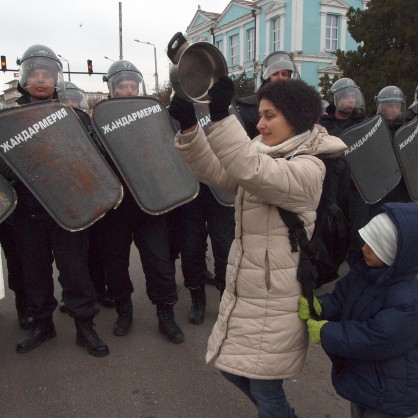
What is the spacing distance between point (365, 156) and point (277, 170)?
98.1 inches

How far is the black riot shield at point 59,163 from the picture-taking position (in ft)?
8.71

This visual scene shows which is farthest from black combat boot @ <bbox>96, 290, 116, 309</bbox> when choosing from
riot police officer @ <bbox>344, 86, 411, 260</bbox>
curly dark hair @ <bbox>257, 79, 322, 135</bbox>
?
curly dark hair @ <bbox>257, 79, 322, 135</bbox>

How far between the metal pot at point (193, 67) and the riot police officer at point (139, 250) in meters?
1.47

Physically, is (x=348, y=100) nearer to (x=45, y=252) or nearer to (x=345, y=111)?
(x=345, y=111)

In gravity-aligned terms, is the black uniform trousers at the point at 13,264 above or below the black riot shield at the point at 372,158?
below

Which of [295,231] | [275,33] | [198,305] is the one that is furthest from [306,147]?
[275,33]

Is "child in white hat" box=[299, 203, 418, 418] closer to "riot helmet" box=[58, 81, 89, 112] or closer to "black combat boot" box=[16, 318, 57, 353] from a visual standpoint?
"black combat boot" box=[16, 318, 57, 353]

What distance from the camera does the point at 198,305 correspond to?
11.9ft

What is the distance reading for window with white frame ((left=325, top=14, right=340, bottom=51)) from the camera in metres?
28.0

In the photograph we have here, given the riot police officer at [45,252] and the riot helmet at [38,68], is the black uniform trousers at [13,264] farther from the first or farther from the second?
the riot helmet at [38,68]

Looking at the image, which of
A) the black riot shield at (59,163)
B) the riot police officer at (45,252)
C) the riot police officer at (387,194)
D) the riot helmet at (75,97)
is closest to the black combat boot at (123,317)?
the riot police officer at (45,252)

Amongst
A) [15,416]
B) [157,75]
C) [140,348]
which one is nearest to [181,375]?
[140,348]

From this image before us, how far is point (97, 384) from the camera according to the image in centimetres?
271

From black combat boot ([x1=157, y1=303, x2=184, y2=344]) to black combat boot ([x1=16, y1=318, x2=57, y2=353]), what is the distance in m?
0.75
